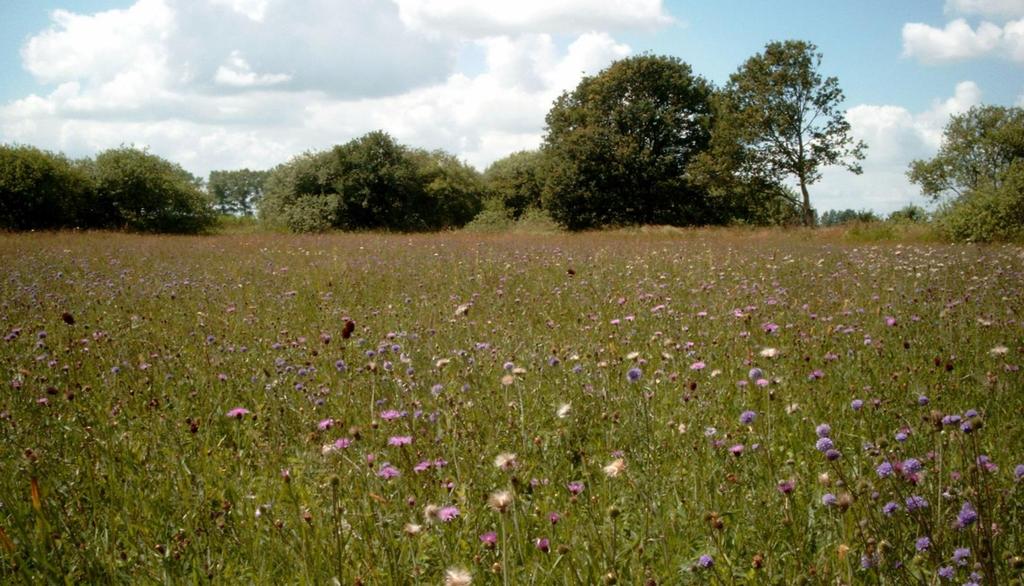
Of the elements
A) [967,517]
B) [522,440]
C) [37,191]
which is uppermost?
[37,191]

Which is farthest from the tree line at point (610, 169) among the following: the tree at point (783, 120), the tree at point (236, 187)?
the tree at point (236, 187)

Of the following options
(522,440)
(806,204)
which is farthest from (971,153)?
(522,440)

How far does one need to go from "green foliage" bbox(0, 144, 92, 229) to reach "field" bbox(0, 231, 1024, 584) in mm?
23714

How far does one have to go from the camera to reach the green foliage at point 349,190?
31234 millimetres

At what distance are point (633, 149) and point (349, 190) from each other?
14759mm

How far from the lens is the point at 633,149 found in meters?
31.6

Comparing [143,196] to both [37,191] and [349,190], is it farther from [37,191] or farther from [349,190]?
[349,190]

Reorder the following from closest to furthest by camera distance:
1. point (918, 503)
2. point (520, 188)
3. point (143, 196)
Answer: point (918, 503) < point (143, 196) < point (520, 188)

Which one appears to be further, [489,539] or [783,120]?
[783,120]

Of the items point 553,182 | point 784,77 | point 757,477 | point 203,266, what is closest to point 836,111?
point 784,77

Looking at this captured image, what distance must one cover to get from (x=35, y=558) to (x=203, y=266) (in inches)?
358

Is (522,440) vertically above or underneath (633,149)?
underneath

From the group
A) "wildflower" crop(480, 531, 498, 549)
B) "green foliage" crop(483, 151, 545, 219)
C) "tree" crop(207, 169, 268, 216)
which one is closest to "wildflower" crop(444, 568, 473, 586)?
"wildflower" crop(480, 531, 498, 549)

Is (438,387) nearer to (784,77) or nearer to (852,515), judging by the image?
(852,515)
